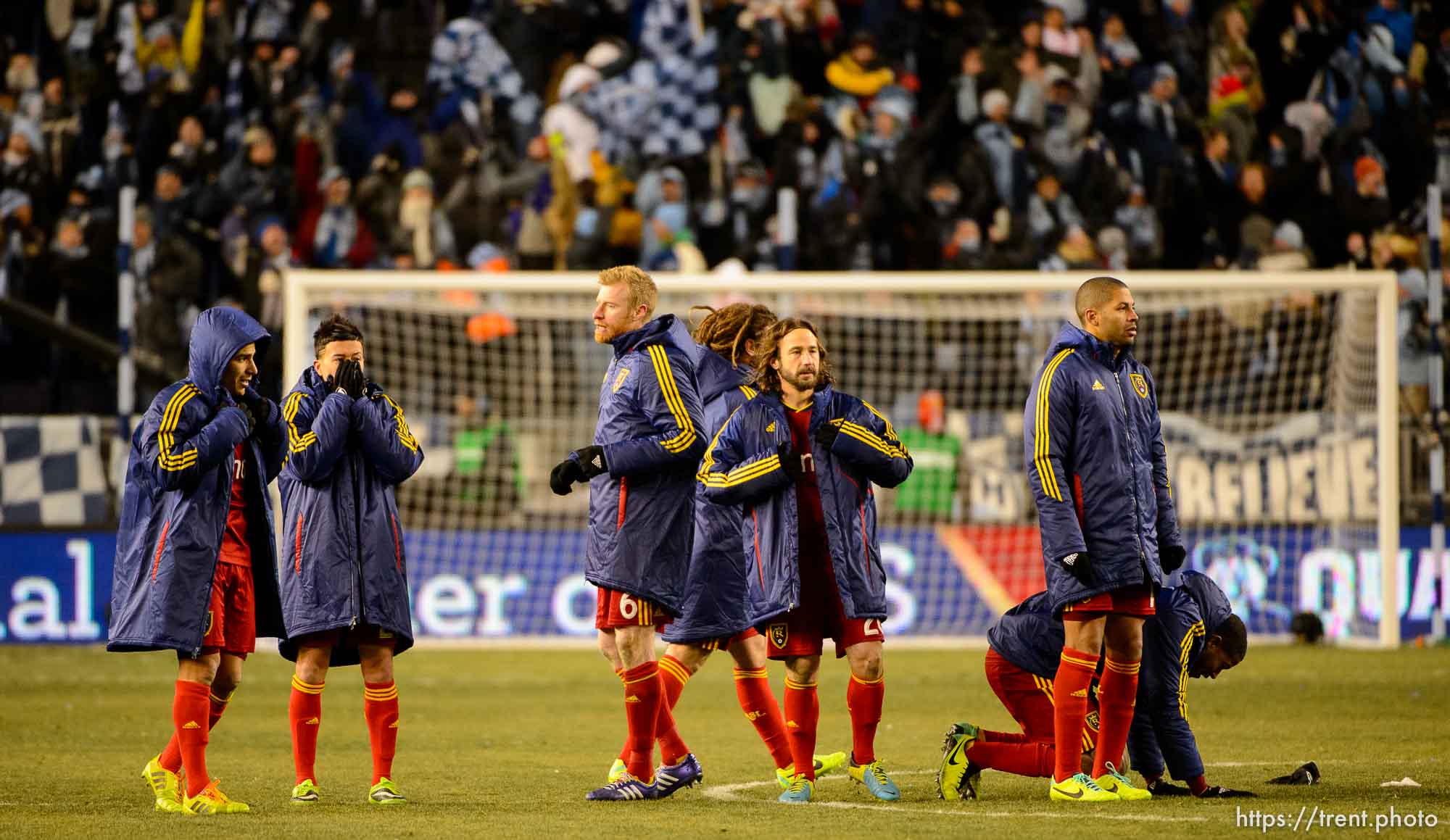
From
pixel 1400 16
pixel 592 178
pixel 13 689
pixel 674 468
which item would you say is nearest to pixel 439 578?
pixel 13 689

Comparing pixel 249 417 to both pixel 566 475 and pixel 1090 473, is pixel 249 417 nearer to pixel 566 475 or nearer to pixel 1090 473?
pixel 566 475

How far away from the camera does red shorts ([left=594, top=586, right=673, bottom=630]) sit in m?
6.89

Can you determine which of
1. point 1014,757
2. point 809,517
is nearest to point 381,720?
point 809,517

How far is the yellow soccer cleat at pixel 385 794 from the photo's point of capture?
22.8 ft

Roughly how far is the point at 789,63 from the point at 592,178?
7.43 feet

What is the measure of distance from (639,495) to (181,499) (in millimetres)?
1554

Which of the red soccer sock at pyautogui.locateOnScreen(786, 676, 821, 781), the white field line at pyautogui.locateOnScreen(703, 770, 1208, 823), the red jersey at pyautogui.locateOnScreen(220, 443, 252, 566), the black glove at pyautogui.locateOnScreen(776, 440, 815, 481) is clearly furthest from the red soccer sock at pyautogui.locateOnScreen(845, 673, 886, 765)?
the red jersey at pyautogui.locateOnScreen(220, 443, 252, 566)

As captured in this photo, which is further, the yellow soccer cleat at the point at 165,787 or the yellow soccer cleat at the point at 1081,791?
the yellow soccer cleat at the point at 165,787

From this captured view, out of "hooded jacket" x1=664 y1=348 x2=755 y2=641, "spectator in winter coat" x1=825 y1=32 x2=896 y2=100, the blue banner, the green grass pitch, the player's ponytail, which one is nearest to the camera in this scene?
the green grass pitch

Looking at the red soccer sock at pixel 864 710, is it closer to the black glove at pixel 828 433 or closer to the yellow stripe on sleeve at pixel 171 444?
the black glove at pixel 828 433

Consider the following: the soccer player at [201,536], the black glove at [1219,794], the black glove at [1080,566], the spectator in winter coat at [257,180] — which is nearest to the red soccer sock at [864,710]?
the black glove at [1080,566]

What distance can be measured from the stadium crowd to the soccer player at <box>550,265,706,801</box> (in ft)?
29.1

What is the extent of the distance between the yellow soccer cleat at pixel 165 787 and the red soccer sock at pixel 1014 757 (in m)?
2.76

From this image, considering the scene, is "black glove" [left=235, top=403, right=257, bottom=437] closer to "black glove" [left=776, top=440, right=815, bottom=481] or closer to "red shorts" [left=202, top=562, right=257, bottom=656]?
"red shorts" [left=202, top=562, right=257, bottom=656]
